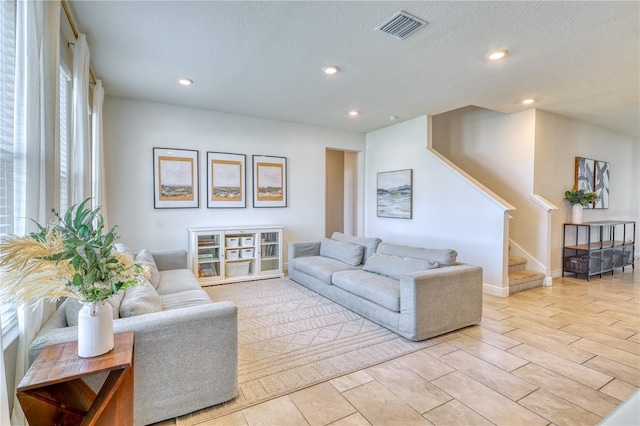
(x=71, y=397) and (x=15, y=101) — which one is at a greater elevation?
(x=15, y=101)

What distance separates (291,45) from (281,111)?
217cm

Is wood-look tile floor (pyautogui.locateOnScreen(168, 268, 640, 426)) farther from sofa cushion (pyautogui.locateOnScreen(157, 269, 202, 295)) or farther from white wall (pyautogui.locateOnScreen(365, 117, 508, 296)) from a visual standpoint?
sofa cushion (pyautogui.locateOnScreen(157, 269, 202, 295))

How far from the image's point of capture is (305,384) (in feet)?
7.14

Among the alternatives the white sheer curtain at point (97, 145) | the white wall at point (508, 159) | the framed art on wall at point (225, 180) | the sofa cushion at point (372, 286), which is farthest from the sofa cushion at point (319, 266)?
the white wall at point (508, 159)

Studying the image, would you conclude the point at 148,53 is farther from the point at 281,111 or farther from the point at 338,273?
the point at 338,273

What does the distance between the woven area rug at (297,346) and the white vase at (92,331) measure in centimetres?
78

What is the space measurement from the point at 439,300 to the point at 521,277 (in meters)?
2.47

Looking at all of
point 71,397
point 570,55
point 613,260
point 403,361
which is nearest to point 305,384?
point 403,361

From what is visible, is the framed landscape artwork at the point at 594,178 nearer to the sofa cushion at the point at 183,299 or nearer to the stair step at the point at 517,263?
the stair step at the point at 517,263

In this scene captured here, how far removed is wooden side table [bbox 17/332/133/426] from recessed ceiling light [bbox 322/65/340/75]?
296 centimetres

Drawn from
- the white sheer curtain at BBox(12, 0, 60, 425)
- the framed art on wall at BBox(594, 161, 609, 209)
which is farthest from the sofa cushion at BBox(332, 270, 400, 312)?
the framed art on wall at BBox(594, 161, 609, 209)

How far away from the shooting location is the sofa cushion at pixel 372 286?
2984 mm

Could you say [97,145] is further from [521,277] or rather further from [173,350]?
[521,277]

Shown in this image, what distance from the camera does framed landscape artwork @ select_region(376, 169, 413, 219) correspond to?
5.53 meters
